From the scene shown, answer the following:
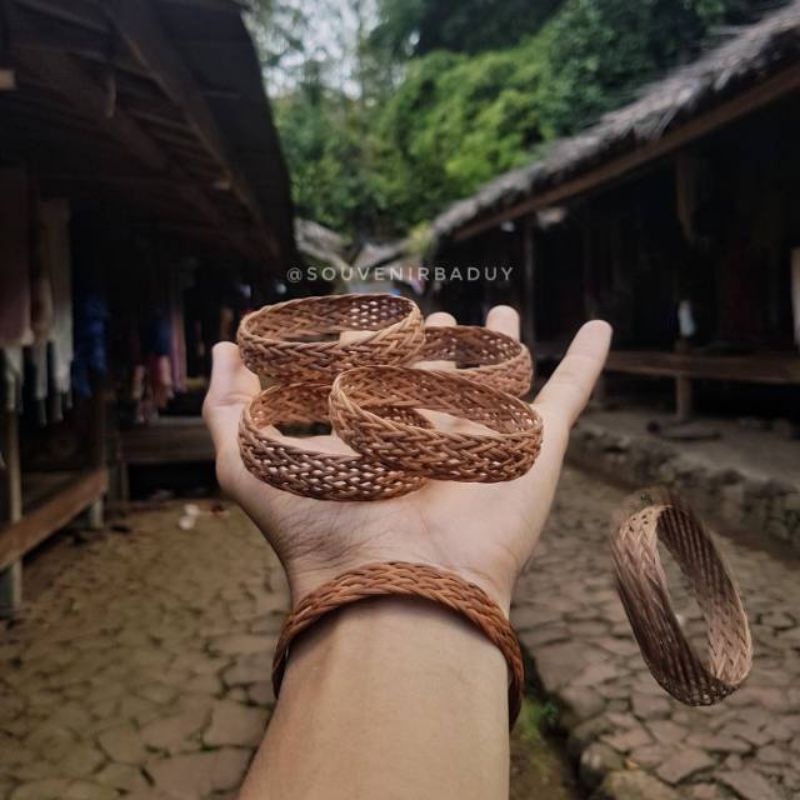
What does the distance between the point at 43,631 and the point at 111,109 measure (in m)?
2.48

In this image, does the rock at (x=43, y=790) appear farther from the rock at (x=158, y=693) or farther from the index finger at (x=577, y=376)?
the index finger at (x=577, y=376)

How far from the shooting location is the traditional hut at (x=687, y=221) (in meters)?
4.43

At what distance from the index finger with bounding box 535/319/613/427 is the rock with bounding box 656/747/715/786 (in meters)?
1.29

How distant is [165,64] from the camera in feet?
7.27

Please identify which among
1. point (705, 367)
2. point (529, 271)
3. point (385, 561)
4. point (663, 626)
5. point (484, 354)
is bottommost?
point (663, 626)

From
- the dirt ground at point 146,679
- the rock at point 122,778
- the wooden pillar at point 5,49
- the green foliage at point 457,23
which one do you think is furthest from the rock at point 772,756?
the green foliage at point 457,23

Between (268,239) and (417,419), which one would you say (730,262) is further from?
(417,419)

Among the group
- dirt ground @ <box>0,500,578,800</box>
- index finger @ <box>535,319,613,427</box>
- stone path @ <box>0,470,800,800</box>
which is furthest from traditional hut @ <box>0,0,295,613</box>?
index finger @ <box>535,319,613,427</box>

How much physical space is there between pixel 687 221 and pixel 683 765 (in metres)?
4.68

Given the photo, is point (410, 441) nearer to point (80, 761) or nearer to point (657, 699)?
point (657, 699)

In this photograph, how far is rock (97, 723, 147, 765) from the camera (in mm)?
2467

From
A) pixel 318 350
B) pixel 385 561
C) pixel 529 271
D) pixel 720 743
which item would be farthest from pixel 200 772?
pixel 529 271

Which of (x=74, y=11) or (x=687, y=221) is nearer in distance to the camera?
(x=74, y=11)

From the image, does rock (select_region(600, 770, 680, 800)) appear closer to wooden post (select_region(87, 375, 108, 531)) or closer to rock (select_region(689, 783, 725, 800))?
rock (select_region(689, 783, 725, 800))
